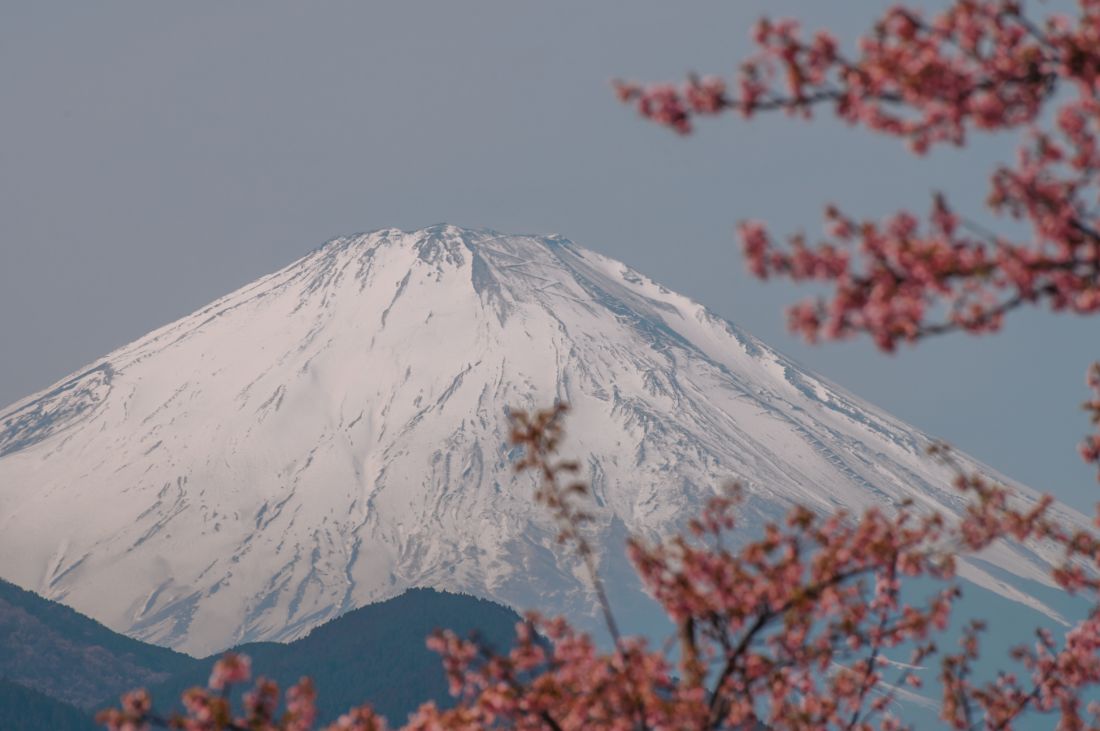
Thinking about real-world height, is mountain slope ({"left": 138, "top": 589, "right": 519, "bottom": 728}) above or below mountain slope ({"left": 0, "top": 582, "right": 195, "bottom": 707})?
below

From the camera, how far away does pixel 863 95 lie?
7207 mm

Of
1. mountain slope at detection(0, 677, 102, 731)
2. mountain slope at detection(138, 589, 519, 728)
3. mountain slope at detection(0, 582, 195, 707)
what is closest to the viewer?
mountain slope at detection(0, 677, 102, 731)

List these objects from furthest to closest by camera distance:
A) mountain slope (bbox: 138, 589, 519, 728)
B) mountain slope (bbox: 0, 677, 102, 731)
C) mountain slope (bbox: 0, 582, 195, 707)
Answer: mountain slope (bbox: 0, 582, 195, 707) → mountain slope (bbox: 138, 589, 519, 728) → mountain slope (bbox: 0, 677, 102, 731)

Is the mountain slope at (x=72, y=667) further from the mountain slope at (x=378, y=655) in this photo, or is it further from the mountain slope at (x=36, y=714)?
the mountain slope at (x=36, y=714)

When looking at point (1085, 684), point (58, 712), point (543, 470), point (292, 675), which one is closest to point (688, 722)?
point (543, 470)

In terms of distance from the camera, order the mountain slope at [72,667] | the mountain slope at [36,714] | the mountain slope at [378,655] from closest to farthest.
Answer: the mountain slope at [36,714], the mountain slope at [378,655], the mountain slope at [72,667]

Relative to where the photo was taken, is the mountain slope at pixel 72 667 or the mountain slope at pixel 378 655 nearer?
the mountain slope at pixel 378 655

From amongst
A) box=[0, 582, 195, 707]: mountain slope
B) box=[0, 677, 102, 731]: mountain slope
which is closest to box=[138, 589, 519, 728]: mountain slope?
box=[0, 677, 102, 731]: mountain slope

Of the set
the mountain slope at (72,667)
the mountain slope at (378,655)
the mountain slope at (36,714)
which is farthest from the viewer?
the mountain slope at (72,667)

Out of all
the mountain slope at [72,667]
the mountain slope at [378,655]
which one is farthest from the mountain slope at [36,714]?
the mountain slope at [72,667]

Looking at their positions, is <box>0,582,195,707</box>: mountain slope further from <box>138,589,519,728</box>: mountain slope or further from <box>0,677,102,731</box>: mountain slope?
<box>0,677,102,731</box>: mountain slope

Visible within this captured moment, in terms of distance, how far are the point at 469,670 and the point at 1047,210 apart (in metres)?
5.20

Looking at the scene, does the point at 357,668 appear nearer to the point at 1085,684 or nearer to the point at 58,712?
the point at 58,712

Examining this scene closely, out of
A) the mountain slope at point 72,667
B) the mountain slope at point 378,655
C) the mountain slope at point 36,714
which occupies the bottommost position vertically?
the mountain slope at point 36,714
